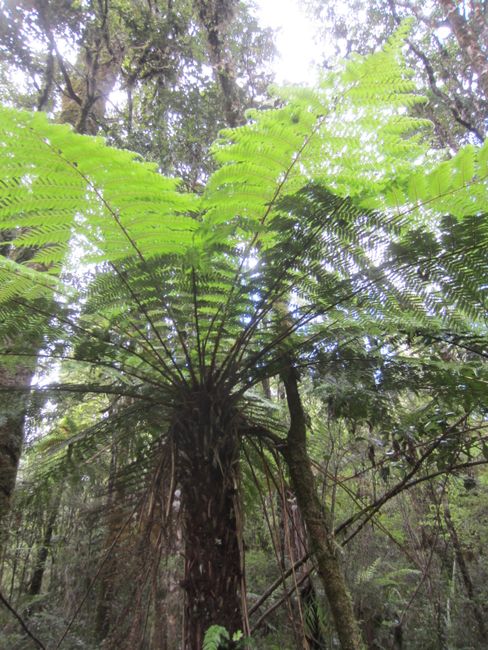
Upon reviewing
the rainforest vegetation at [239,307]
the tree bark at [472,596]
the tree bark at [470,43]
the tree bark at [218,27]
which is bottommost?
the tree bark at [472,596]

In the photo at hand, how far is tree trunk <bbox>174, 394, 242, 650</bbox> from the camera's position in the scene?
1.40 metres

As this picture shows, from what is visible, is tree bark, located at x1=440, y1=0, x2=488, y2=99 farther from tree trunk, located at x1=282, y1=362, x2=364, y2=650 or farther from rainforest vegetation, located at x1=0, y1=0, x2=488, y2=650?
tree trunk, located at x1=282, y1=362, x2=364, y2=650

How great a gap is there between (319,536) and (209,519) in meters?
0.42

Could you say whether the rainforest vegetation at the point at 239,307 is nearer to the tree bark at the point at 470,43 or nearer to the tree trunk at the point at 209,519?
the tree trunk at the point at 209,519

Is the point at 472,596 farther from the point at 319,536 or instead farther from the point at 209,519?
the point at 209,519

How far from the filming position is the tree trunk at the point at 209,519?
1.40m

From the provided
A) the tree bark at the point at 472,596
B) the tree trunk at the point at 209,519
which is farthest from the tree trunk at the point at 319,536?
the tree bark at the point at 472,596

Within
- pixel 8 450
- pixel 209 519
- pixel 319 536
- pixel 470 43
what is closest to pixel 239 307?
pixel 209 519

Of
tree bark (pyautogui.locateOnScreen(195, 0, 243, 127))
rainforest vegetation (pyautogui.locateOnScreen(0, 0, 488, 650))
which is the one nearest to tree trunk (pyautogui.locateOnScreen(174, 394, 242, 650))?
rainforest vegetation (pyautogui.locateOnScreen(0, 0, 488, 650))

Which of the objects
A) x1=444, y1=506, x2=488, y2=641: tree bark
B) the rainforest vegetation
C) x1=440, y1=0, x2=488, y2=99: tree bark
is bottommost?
x1=444, y1=506, x2=488, y2=641: tree bark

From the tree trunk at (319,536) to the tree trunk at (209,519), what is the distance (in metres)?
0.24

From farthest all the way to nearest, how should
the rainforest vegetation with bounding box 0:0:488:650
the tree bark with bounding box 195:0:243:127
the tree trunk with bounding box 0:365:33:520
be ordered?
the tree bark with bounding box 195:0:243:127 → the tree trunk with bounding box 0:365:33:520 → the rainforest vegetation with bounding box 0:0:488:650

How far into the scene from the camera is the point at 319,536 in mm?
1562

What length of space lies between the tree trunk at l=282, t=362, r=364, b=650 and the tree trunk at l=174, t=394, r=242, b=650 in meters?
0.24
